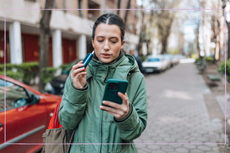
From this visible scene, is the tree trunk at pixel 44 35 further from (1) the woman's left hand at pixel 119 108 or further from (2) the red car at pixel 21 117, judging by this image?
(1) the woman's left hand at pixel 119 108

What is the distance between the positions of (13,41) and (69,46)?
10.5 metres

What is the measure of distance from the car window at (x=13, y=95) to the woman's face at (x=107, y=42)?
2.23 meters

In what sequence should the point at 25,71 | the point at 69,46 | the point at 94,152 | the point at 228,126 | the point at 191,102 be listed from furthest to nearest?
the point at 69,46
the point at 25,71
the point at 191,102
the point at 228,126
the point at 94,152

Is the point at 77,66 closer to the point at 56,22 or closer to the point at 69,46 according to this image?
the point at 56,22

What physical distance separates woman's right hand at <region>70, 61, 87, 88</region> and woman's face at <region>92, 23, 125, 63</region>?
0.63ft

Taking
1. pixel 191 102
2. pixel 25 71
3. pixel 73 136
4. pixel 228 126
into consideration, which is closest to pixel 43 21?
pixel 25 71

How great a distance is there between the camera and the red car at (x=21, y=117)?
2.97 m

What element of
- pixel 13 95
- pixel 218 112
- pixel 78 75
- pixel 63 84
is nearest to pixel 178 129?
pixel 218 112

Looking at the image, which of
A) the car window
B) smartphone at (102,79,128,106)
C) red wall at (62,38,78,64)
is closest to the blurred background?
the car window

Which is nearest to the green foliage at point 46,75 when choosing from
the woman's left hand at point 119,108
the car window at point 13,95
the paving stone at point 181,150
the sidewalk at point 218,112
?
the car window at point 13,95

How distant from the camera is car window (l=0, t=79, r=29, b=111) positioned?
3.24m

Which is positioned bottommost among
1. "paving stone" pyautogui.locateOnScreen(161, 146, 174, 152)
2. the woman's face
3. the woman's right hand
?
"paving stone" pyautogui.locateOnScreen(161, 146, 174, 152)

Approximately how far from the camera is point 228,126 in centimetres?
539

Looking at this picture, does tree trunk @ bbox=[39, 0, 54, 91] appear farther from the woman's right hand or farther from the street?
the woman's right hand
